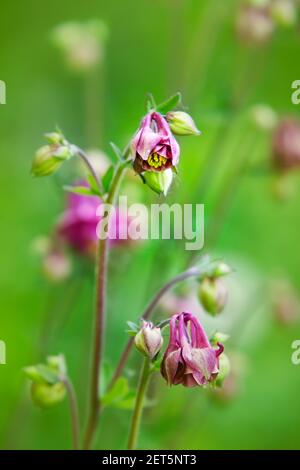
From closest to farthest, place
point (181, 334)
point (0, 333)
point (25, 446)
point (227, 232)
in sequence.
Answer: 1. point (181, 334)
2. point (25, 446)
3. point (0, 333)
4. point (227, 232)

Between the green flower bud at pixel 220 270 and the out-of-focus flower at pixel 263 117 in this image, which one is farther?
the out-of-focus flower at pixel 263 117

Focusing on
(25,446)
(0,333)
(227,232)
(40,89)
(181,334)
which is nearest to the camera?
(181,334)

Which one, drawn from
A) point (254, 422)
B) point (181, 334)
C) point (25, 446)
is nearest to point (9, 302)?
point (25, 446)

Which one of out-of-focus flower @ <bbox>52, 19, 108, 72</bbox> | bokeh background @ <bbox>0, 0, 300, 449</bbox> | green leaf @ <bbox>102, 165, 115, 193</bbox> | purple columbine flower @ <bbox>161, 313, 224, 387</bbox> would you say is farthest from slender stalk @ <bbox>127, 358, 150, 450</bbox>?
out-of-focus flower @ <bbox>52, 19, 108, 72</bbox>

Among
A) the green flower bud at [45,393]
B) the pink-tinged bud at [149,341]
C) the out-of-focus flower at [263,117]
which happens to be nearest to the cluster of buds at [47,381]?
the green flower bud at [45,393]

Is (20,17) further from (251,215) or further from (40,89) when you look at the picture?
(251,215)

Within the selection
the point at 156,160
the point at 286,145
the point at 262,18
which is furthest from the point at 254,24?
the point at 156,160

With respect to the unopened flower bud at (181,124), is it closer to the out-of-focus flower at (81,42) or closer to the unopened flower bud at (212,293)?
the unopened flower bud at (212,293)

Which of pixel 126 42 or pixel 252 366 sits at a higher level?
pixel 126 42
